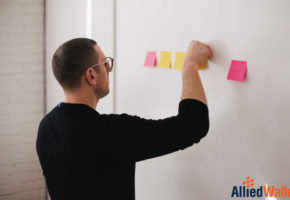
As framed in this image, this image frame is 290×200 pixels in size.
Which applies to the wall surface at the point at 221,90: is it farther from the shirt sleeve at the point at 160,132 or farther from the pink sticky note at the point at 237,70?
the shirt sleeve at the point at 160,132

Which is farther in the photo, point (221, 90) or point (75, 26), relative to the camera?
point (75, 26)

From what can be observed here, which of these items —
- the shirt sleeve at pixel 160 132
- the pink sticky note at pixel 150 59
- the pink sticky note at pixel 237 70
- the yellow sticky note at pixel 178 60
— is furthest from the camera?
the pink sticky note at pixel 150 59

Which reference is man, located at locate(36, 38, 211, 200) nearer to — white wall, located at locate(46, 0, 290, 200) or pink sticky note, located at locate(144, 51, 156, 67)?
white wall, located at locate(46, 0, 290, 200)

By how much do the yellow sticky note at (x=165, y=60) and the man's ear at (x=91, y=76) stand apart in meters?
0.40

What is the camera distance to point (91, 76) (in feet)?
4.33

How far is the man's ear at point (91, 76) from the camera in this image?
1.30 metres

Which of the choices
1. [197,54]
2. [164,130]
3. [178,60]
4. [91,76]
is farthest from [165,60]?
[164,130]

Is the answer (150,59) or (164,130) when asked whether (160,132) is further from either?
(150,59)

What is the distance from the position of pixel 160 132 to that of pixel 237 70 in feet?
1.29

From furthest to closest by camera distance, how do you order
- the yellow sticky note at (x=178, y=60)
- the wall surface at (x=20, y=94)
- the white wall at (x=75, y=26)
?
the wall surface at (x=20, y=94) < the white wall at (x=75, y=26) < the yellow sticky note at (x=178, y=60)


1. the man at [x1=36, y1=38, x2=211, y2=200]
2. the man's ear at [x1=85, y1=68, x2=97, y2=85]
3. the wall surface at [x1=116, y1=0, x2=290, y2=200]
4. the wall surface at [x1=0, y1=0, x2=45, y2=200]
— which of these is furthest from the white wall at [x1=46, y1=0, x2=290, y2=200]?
the wall surface at [x1=0, y1=0, x2=45, y2=200]

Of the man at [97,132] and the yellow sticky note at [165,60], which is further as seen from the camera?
the yellow sticky note at [165,60]

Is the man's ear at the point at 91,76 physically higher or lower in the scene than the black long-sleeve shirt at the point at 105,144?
higher

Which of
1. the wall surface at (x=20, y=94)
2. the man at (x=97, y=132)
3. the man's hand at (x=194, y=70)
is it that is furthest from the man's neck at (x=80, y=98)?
the wall surface at (x=20, y=94)
